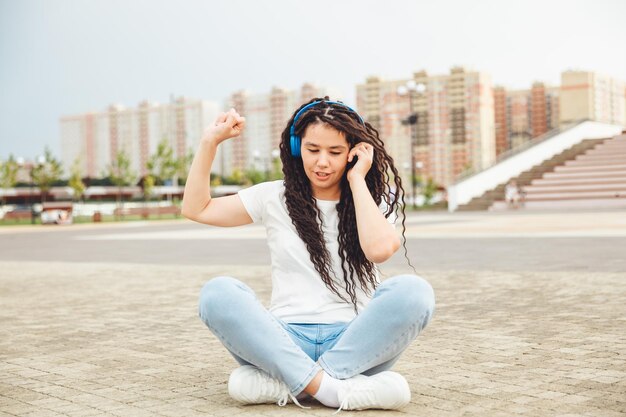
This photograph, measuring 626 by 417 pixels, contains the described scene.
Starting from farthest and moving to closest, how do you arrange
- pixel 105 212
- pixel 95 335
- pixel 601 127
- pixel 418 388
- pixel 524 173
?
1. pixel 105 212
2. pixel 601 127
3. pixel 524 173
4. pixel 95 335
5. pixel 418 388

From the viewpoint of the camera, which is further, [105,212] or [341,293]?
[105,212]

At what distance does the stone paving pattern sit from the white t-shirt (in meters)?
0.38

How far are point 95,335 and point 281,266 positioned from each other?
275 centimetres

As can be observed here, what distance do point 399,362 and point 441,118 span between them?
87.1m

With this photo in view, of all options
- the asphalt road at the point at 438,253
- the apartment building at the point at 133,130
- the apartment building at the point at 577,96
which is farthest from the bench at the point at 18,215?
the apartment building at the point at 133,130

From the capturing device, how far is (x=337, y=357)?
315 cm

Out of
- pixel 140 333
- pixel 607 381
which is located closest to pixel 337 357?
pixel 607 381

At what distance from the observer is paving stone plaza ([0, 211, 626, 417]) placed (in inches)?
134

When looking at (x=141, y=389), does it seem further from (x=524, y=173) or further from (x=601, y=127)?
(x=601, y=127)

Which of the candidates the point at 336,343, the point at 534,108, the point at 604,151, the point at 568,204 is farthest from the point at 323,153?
the point at 534,108

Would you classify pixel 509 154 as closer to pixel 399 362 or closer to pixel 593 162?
pixel 593 162

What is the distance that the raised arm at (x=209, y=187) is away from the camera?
10.6 feet

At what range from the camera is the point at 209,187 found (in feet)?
10.7

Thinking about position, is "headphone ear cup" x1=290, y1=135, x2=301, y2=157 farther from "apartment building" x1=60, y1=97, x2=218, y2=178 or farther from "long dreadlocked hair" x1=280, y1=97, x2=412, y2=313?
"apartment building" x1=60, y1=97, x2=218, y2=178
